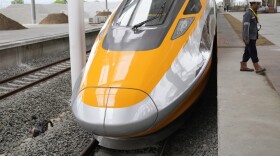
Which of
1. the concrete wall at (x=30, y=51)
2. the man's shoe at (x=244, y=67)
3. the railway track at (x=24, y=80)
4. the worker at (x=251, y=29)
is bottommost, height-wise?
the railway track at (x=24, y=80)

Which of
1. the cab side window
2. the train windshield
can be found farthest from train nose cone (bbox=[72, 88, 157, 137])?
the cab side window

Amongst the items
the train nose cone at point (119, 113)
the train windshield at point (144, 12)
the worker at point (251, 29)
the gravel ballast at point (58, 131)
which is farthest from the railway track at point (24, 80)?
the worker at point (251, 29)

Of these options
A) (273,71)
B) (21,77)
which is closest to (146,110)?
(273,71)

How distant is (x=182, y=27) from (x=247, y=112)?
4.38 feet

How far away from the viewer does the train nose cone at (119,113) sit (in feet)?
11.7

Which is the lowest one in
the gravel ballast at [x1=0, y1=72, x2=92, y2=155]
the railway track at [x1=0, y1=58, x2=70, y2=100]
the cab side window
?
the gravel ballast at [x1=0, y1=72, x2=92, y2=155]

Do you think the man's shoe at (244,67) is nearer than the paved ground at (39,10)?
Yes

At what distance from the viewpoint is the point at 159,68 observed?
13.2 feet

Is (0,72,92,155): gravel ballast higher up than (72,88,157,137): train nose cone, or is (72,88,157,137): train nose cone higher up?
(72,88,157,137): train nose cone

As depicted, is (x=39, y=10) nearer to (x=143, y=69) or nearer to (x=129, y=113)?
(x=143, y=69)

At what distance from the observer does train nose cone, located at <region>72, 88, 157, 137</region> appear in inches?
141

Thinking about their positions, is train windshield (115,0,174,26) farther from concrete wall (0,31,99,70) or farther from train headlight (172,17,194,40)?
concrete wall (0,31,99,70)

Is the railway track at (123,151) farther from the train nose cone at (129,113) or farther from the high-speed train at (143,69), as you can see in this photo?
the train nose cone at (129,113)

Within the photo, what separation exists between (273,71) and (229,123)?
9.78ft
